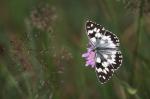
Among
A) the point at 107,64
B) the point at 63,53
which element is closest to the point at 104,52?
the point at 107,64

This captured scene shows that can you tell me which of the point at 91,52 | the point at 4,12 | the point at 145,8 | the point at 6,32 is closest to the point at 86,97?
the point at 145,8

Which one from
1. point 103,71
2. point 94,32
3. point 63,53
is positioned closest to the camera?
point 103,71

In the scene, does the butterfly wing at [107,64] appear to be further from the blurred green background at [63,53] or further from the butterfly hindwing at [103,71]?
the blurred green background at [63,53]

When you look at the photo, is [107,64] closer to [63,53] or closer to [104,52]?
[104,52]

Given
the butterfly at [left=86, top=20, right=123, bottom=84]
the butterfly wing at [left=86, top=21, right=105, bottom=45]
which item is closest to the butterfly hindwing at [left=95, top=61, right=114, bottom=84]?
the butterfly at [left=86, top=20, right=123, bottom=84]

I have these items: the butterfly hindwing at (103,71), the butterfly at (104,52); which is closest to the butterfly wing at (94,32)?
the butterfly at (104,52)

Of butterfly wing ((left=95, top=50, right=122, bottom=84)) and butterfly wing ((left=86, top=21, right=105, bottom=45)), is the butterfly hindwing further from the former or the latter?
butterfly wing ((left=86, top=21, right=105, bottom=45))

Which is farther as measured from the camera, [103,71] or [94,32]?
[94,32]

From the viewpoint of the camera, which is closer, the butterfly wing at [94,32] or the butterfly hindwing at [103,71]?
the butterfly hindwing at [103,71]
